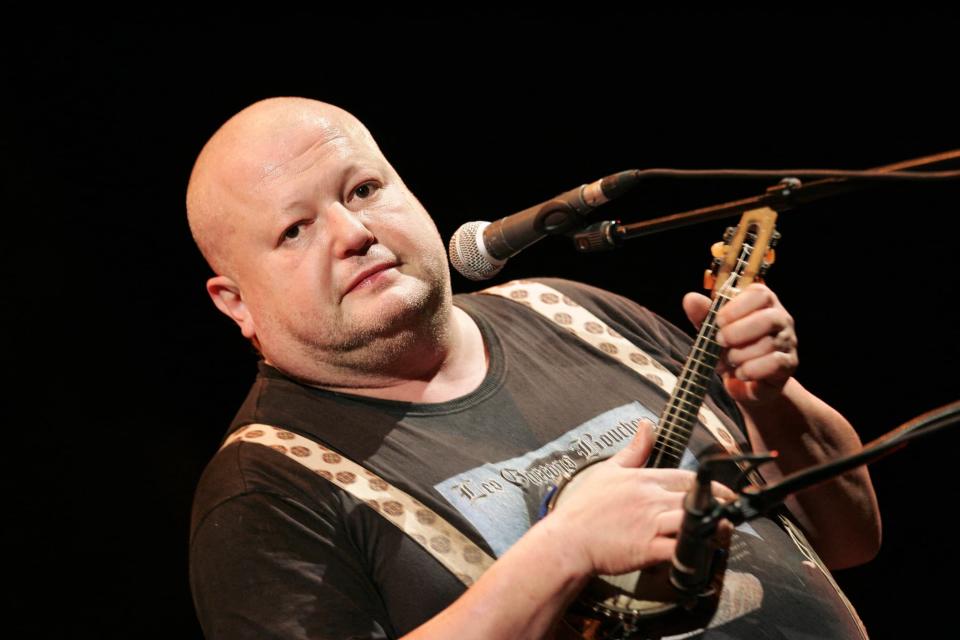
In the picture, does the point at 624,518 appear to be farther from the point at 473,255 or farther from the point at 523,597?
the point at 473,255

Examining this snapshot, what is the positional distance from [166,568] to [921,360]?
263cm

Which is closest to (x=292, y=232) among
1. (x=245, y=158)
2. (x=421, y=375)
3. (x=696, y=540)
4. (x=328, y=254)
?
(x=328, y=254)

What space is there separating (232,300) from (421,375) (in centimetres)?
51

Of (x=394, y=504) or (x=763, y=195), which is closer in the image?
(x=763, y=195)

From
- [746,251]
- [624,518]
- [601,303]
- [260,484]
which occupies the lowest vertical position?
[260,484]

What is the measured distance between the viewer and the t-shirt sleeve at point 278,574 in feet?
5.54

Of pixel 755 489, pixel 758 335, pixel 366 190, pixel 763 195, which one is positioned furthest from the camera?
pixel 366 190

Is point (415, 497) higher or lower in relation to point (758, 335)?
lower

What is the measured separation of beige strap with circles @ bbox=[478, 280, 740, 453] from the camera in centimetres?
217

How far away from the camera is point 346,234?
2.03 meters

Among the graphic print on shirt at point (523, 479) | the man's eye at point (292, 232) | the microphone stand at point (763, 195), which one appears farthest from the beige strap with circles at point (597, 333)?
the microphone stand at point (763, 195)

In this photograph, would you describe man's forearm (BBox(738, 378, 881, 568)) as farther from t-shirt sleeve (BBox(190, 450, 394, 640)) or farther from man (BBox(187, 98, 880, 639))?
t-shirt sleeve (BBox(190, 450, 394, 640))

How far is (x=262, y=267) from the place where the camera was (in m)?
2.11

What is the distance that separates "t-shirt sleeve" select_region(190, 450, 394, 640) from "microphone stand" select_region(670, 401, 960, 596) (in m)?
0.68
